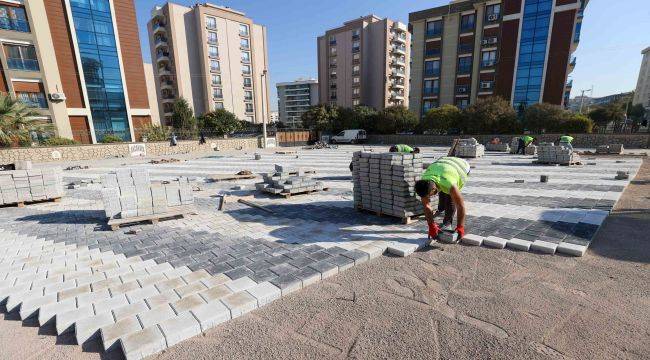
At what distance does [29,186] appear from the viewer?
9000mm

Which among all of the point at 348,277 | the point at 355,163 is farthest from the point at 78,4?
the point at 348,277

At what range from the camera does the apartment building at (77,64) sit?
2717cm

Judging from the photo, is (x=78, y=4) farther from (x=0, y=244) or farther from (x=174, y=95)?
(x=0, y=244)

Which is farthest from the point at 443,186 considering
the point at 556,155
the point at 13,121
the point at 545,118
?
the point at 545,118

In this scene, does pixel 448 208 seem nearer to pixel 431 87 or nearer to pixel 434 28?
pixel 431 87

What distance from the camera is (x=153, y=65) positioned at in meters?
56.2

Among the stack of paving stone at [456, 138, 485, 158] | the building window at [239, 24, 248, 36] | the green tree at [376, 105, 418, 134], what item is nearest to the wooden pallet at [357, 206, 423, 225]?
the stack of paving stone at [456, 138, 485, 158]

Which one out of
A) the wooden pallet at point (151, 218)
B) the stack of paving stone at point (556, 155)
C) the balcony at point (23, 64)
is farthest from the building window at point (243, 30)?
the wooden pallet at point (151, 218)

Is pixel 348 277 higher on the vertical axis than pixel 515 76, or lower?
lower

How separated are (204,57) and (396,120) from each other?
3660 centimetres

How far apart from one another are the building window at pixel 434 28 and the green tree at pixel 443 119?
48.0ft

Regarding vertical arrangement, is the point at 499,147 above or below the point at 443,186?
below

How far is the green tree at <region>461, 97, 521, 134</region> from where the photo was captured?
3100 cm

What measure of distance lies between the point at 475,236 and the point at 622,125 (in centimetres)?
3406
